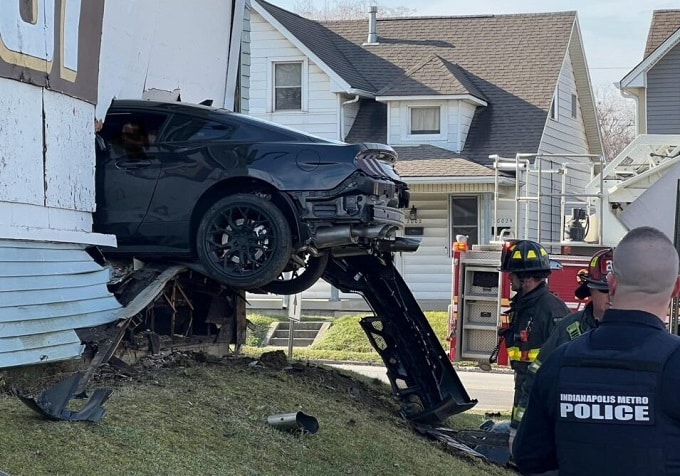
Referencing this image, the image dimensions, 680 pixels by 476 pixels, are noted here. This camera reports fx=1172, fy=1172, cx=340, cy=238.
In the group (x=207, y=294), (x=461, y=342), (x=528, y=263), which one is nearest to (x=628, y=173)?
(x=461, y=342)

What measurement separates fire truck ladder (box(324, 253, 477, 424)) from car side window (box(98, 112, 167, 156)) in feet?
6.77

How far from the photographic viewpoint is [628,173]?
19.7 metres

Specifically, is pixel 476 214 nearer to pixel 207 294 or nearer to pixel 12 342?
pixel 207 294

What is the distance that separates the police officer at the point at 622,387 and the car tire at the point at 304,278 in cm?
641

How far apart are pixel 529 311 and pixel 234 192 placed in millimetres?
2920

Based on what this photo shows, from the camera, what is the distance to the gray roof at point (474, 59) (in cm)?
2836

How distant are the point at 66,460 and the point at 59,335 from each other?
201 centimetres

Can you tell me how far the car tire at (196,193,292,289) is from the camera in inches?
363

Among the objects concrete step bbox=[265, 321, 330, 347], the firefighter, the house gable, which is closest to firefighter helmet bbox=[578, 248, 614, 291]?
the firefighter

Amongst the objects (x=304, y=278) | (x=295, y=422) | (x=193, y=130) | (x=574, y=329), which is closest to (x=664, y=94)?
(x=304, y=278)

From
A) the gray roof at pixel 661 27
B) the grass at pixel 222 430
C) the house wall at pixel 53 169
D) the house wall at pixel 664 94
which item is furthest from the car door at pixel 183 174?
the gray roof at pixel 661 27

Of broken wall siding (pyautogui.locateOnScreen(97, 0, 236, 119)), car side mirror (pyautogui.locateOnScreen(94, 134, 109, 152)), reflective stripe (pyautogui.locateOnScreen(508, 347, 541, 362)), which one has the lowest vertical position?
reflective stripe (pyautogui.locateOnScreen(508, 347, 541, 362))

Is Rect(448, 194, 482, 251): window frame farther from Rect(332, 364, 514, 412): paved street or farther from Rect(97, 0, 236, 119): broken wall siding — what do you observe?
Rect(97, 0, 236, 119): broken wall siding

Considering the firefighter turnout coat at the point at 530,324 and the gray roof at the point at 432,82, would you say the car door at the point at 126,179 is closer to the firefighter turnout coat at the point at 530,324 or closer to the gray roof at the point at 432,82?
the firefighter turnout coat at the point at 530,324
